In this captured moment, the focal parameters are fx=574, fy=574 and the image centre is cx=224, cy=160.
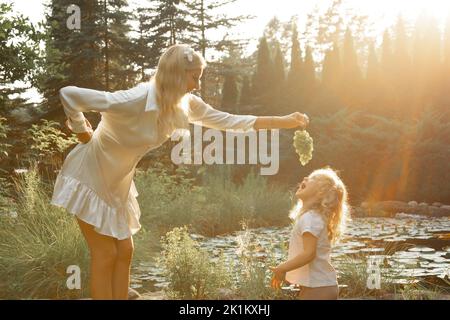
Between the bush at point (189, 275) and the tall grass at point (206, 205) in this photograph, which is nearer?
the bush at point (189, 275)

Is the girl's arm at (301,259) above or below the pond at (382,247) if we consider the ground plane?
above

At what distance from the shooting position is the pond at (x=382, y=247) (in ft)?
16.5

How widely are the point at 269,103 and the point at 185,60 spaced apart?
1287cm

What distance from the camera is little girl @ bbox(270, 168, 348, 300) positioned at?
284cm

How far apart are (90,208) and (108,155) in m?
0.28

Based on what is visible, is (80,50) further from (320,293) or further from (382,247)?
(320,293)

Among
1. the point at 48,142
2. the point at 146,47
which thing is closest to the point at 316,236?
the point at 48,142

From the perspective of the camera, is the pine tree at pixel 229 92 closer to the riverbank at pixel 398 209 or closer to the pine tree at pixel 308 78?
the pine tree at pixel 308 78

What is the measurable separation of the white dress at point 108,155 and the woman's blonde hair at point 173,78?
2.0 inches

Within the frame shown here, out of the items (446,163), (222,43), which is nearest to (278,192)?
(446,163)

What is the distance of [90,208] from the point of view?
9.25 feet

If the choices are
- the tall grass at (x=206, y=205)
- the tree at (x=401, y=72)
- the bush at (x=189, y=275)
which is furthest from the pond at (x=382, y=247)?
the tree at (x=401, y=72)

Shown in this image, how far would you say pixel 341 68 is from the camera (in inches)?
607
